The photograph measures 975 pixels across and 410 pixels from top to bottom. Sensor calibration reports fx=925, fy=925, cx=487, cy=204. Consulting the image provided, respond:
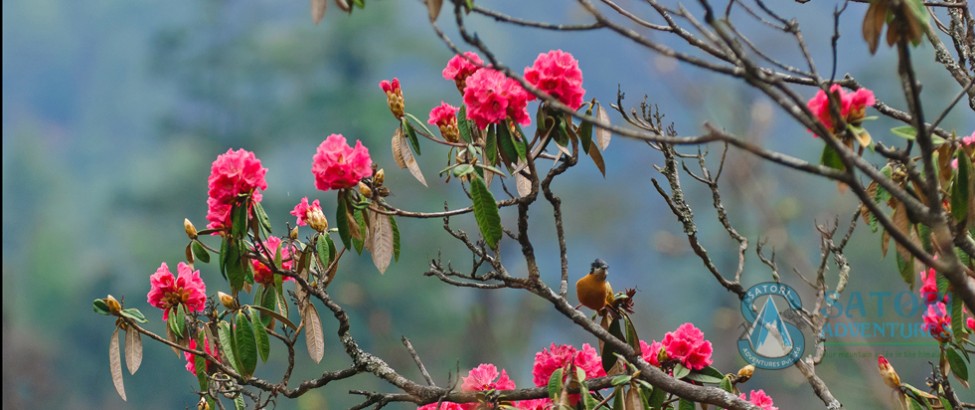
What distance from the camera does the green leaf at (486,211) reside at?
1.32 metres

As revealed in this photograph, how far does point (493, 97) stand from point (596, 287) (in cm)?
37

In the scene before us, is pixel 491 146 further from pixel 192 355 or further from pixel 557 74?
pixel 192 355

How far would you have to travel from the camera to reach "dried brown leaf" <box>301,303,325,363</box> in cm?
155

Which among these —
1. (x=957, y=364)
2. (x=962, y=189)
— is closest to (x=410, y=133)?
(x=962, y=189)

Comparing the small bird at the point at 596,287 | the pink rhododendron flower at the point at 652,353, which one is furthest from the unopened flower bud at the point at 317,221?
the pink rhododendron flower at the point at 652,353

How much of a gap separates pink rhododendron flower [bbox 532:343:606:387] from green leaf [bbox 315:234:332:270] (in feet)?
1.30

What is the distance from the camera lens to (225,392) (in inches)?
63.7

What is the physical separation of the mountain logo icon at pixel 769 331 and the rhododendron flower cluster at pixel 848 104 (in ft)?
1.86

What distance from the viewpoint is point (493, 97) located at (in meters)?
1.31

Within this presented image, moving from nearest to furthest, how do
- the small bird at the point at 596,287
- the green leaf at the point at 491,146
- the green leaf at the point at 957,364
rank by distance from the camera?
the green leaf at the point at 491,146, the small bird at the point at 596,287, the green leaf at the point at 957,364

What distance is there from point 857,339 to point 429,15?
1.44m

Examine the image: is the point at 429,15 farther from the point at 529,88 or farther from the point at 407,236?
the point at 407,236

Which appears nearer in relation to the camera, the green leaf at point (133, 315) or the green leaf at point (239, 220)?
the green leaf at point (239, 220)

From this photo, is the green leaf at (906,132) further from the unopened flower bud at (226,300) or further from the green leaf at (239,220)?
the unopened flower bud at (226,300)
